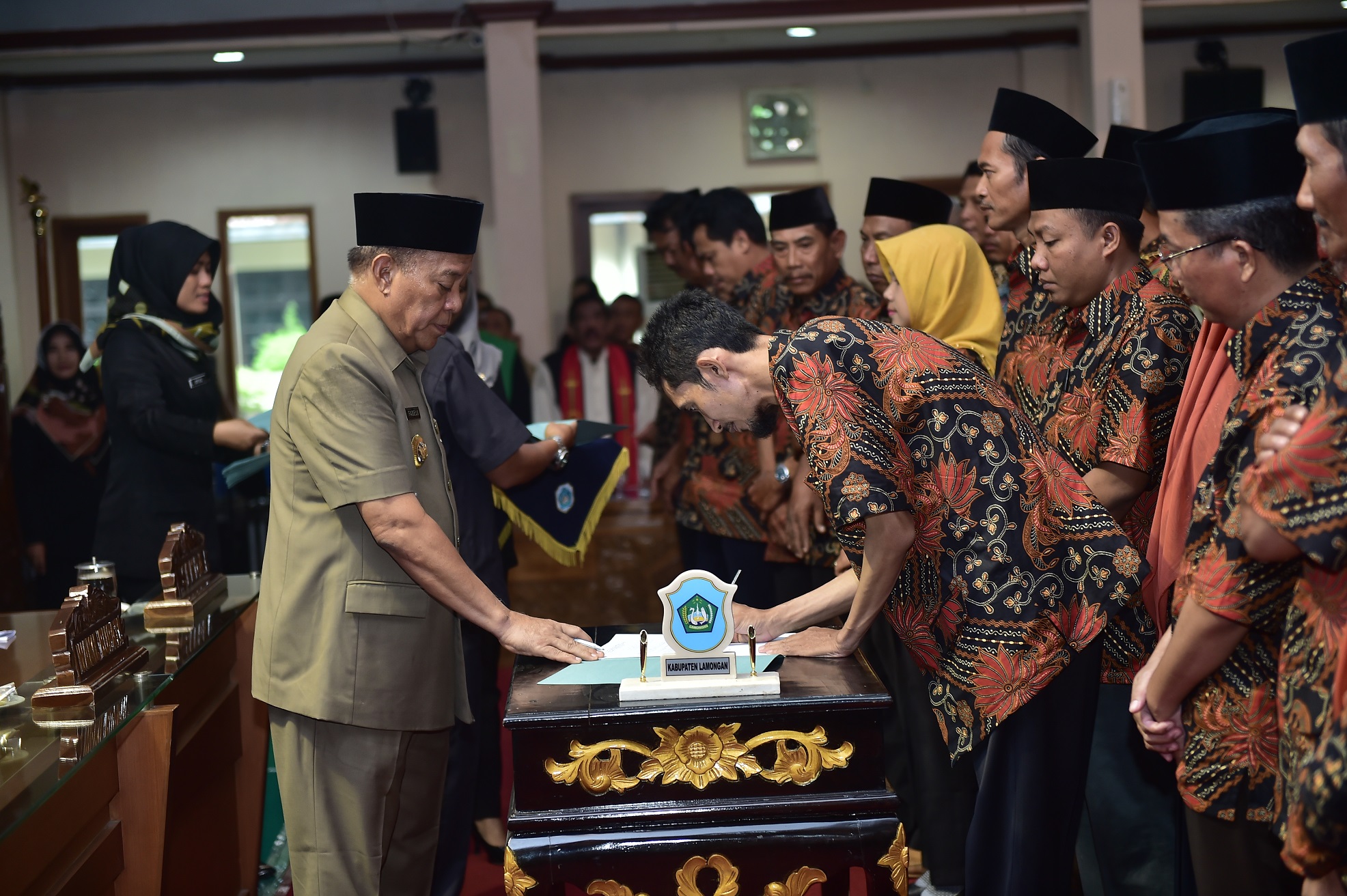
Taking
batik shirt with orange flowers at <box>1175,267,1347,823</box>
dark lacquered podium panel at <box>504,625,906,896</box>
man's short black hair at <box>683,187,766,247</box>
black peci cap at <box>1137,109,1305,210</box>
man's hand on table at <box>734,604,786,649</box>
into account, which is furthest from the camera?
man's short black hair at <box>683,187,766,247</box>

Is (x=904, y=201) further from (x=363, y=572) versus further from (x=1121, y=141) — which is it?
(x=363, y=572)

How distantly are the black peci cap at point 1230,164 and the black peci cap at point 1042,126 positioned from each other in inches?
43.3

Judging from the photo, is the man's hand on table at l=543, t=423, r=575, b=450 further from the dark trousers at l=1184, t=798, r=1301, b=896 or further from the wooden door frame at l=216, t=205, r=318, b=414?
the wooden door frame at l=216, t=205, r=318, b=414

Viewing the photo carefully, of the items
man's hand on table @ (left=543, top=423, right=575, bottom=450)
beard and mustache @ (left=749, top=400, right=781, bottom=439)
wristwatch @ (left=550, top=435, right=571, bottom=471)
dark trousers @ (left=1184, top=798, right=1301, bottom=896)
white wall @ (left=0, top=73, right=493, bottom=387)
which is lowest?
dark trousers @ (left=1184, top=798, right=1301, bottom=896)

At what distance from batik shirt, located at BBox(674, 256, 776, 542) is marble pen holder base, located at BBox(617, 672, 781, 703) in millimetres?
1571

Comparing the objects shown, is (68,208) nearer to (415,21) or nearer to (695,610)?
(415,21)

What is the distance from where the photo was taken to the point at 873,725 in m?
1.85

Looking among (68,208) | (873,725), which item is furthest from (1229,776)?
(68,208)

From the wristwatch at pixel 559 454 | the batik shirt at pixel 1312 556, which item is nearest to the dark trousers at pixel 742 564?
the wristwatch at pixel 559 454

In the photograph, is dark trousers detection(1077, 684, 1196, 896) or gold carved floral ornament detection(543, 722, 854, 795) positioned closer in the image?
gold carved floral ornament detection(543, 722, 854, 795)


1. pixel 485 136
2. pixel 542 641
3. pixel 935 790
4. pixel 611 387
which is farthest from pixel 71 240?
pixel 935 790

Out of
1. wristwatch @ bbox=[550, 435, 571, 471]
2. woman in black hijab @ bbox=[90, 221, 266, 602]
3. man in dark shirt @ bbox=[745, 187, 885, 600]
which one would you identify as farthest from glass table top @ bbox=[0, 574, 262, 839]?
man in dark shirt @ bbox=[745, 187, 885, 600]

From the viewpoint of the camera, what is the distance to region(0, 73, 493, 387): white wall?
323 inches

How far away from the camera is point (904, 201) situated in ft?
11.7
